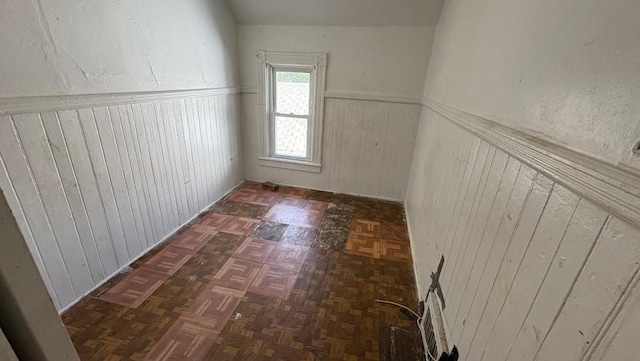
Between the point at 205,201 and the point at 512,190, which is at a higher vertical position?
the point at 512,190

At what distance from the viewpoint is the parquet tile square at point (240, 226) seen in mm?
2633

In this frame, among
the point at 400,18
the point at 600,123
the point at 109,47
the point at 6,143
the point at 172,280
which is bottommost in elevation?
the point at 172,280

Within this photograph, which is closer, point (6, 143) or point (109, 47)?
point (6, 143)

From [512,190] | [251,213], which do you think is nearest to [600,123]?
[512,190]

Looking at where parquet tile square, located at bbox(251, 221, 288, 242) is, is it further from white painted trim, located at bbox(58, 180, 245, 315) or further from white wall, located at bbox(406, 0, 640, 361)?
white wall, located at bbox(406, 0, 640, 361)

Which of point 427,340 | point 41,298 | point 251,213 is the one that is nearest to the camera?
point 41,298

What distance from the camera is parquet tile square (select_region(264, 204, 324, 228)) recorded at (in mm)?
2867

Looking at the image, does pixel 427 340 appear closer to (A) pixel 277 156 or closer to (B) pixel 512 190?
(B) pixel 512 190

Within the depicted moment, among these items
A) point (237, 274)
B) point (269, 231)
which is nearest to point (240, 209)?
point (269, 231)

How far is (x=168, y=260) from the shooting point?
2188mm

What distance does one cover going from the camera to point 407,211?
308 cm

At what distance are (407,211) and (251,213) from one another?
69.9 inches

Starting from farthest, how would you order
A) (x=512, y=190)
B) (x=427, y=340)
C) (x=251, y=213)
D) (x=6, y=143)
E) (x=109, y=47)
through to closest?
(x=251, y=213) < (x=109, y=47) < (x=427, y=340) < (x=6, y=143) < (x=512, y=190)

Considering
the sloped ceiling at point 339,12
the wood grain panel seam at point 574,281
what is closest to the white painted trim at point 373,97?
the sloped ceiling at point 339,12
